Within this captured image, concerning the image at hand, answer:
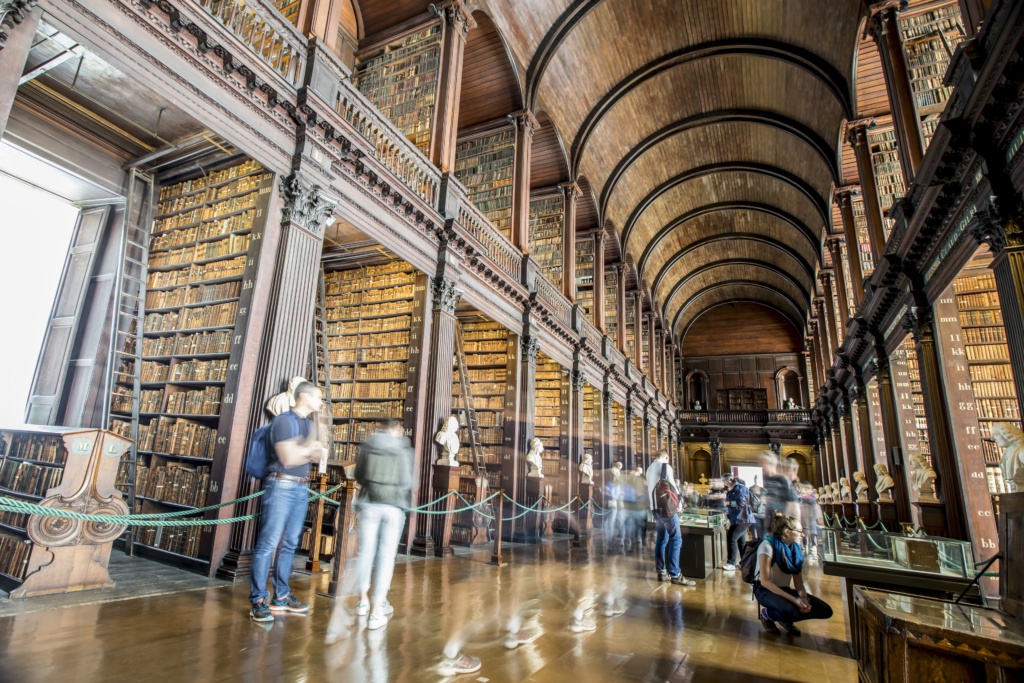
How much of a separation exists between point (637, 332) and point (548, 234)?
7133 mm

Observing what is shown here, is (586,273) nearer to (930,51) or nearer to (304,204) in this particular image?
(930,51)

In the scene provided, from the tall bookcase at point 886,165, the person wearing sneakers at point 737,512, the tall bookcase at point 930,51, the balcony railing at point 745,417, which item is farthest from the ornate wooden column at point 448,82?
the balcony railing at point 745,417

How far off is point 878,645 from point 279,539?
2794 mm

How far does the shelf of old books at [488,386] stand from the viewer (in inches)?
315

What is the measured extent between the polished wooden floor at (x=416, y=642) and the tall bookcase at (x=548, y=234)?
8.02 metres

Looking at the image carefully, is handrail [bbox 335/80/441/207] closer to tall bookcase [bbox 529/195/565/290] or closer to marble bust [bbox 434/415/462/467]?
marble bust [bbox 434/415/462/467]

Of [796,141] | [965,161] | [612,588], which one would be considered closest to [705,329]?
[796,141]

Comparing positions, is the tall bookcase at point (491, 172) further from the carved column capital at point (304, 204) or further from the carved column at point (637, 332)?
the carved column at point (637, 332)

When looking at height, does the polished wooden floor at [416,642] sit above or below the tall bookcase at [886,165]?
below

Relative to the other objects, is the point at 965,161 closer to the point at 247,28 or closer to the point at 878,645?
the point at 878,645

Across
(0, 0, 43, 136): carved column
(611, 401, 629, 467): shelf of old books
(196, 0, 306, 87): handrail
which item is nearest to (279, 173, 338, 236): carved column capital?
(196, 0, 306, 87): handrail

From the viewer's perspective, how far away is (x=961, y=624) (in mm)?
1626

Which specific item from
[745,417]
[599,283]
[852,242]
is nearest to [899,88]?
[852,242]

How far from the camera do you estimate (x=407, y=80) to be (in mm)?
7246
